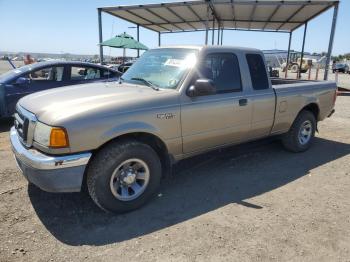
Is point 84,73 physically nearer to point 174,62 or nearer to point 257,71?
point 174,62

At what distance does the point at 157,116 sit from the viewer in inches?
148

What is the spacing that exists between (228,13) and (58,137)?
12627mm

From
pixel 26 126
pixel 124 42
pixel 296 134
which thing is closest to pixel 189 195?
pixel 26 126

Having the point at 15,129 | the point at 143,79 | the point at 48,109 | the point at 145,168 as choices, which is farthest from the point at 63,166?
the point at 143,79

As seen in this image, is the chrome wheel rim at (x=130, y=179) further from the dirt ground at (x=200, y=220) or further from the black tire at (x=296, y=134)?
the black tire at (x=296, y=134)

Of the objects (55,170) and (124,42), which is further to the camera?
(124,42)

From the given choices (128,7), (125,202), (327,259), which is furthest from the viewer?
(128,7)

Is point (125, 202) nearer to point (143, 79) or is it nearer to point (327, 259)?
point (143, 79)

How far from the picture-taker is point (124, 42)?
53.3 feet

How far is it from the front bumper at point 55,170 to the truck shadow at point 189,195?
19.2 inches

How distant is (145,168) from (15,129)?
1.72 metres

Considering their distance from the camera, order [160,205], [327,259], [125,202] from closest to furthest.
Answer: [327,259] < [125,202] < [160,205]

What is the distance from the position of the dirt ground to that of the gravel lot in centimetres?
1

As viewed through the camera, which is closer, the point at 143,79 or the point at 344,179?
the point at 143,79
